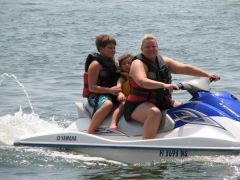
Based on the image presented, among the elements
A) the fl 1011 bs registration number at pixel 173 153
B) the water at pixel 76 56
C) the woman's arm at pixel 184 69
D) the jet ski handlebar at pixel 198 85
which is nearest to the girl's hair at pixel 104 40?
the woman's arm at pixel 184 69

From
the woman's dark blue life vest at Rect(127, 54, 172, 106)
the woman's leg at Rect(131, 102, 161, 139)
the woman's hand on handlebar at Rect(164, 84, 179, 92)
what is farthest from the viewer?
the woman's dark blue life vest at Rect(127, 54, 172, 106)

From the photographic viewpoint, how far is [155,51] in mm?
8047

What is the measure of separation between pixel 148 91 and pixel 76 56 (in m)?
10.7

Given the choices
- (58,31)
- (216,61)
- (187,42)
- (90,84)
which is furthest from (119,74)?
(58,31)

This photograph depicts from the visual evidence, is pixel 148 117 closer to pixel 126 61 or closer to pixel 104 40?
pixel 126 61

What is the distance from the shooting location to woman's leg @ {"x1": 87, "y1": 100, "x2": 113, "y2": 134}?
27.5 feet

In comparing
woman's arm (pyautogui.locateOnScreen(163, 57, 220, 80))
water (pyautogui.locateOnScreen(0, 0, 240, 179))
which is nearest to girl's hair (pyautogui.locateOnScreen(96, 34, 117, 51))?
woman's arm (pyautogui.locateOnScreen(163, 57, 220, 80))

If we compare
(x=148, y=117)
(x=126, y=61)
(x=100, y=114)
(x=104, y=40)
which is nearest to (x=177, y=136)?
(x=148, y=117)

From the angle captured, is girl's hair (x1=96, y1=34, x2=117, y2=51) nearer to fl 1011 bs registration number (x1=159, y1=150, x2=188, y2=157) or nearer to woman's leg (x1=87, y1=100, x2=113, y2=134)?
woman's leg (x1=87, y1=100, x2=113, y2=134)

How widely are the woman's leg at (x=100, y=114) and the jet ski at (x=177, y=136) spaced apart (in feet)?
0.26

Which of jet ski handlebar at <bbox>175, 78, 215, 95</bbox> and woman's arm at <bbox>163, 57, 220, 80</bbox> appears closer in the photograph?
jet ski handlebar at <bbox>175, 78, 215, 95</bbox>

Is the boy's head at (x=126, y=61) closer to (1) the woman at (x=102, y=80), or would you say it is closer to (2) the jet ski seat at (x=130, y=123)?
(1) the woman at (x=102, y=80)

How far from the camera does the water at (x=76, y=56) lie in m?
8.00

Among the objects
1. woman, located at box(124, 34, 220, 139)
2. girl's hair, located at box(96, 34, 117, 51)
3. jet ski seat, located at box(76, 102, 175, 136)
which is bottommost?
jet ski seat, located at box(76, 102, 175, 136)
